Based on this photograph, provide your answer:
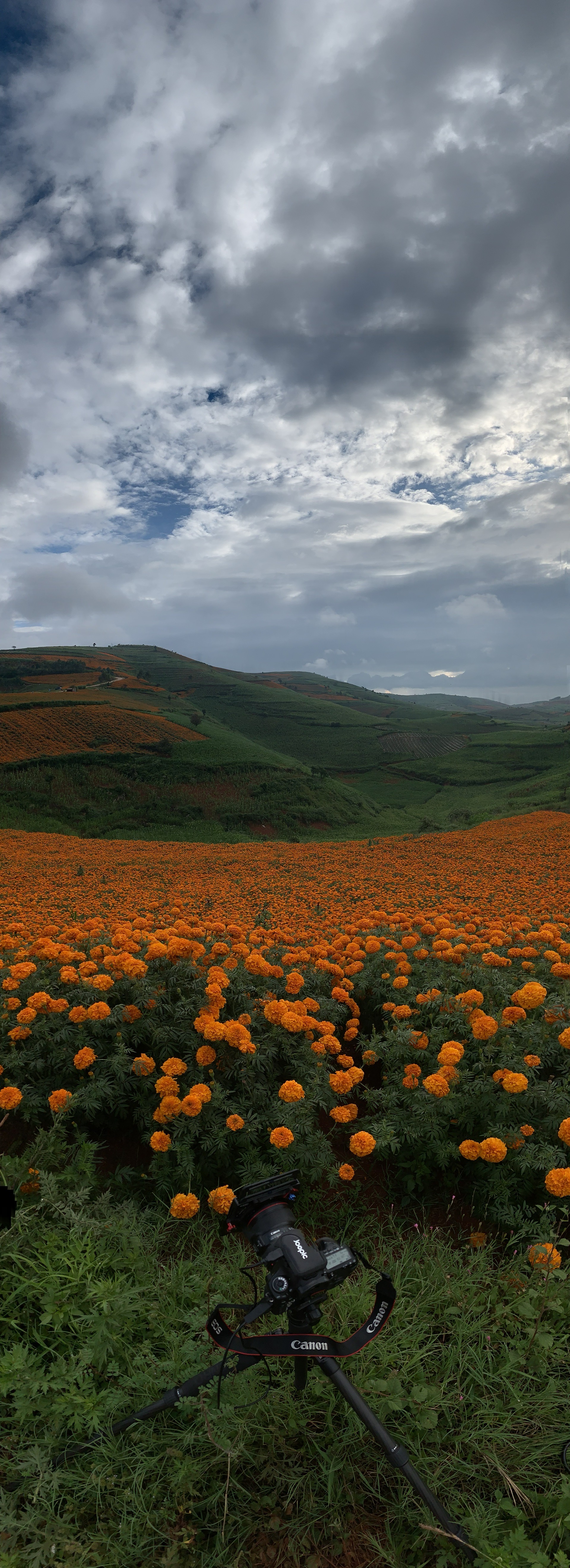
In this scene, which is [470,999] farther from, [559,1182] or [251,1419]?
[251,1419]

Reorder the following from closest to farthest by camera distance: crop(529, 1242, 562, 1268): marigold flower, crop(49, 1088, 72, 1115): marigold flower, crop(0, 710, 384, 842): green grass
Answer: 1. crop(529, 1242, 562, 1268): marigold flower
2. crop(49, 1088, 72, 1115): marigold flower
3. crop(0, 710, 384, 842): green grass

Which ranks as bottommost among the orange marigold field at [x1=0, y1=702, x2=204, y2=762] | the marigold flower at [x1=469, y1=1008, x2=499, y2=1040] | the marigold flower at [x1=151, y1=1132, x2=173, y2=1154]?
the marigold flower at [x1=151, y1=1132, x2=173, y2=1154]

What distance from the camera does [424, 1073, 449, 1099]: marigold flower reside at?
3.16 m

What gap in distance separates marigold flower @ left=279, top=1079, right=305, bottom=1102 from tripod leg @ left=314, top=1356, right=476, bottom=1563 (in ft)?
4.42

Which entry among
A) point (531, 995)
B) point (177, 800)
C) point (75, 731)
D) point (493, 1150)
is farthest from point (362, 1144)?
point (75, 731)

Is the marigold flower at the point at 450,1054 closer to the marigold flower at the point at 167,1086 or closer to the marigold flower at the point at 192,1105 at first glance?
the marigold flower at the point at 192,1105

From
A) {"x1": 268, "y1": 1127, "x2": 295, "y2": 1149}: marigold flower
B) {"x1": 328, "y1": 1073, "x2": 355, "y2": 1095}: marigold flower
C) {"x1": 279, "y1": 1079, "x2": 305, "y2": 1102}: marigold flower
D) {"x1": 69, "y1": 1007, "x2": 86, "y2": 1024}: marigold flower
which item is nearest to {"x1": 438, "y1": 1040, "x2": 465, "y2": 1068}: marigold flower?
{"x1": 328, "y1": 1073, "x2": 355, "y2": 1095}: marigold flower

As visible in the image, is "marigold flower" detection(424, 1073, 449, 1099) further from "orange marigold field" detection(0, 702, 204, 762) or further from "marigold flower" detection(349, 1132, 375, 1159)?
"orange marigold field" detection(0, 702, 204, 762)

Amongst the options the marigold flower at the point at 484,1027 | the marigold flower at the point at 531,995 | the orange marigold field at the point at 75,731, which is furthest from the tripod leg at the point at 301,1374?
the orange marigold field at the point at 75,731

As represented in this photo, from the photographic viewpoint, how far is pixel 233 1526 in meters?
1.85

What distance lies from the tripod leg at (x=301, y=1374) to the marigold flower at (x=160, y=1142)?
127 centimetres

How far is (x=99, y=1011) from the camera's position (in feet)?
11.6

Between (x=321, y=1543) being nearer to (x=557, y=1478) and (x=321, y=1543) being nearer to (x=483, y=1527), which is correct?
(x=483, y=1527)

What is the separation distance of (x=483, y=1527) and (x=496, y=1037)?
218 cm
